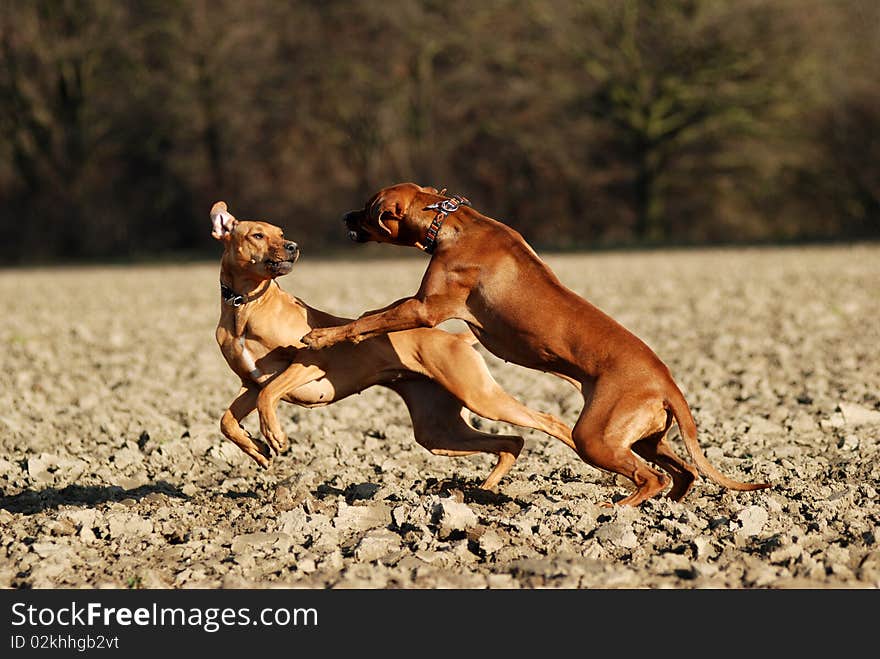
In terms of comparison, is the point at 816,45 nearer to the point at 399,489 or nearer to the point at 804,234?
the point at 804,234

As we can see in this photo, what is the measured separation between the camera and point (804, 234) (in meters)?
35.0

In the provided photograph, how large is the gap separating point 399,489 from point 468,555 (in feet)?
4.31

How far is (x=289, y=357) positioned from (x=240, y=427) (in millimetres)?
463

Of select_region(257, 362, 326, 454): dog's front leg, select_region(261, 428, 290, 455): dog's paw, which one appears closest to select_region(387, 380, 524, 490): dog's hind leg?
select_region(257, 362, 326, 454): dog's front leg

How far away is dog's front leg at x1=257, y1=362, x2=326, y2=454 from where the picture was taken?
19.3 feet

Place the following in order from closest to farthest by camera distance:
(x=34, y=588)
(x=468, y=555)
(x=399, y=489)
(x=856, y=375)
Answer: (x=34, y=588) → (x=468, y=555) → (x=399, y=489) → (x=856, y=375)

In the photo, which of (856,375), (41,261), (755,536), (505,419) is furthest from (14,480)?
(41,261)

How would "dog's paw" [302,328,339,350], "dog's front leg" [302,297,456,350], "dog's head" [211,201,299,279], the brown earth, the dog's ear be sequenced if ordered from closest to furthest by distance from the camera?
the brown earth → "dog's front leg" [302,297,456,350] → "dog's paw" [302,328,339,350] → "dog's head" [211,201,299,279] → the dog's ear

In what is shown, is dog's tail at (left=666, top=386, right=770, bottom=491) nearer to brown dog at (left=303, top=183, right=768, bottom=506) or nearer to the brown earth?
brown dog at (left=303, top=183, right=768, bottom=506)

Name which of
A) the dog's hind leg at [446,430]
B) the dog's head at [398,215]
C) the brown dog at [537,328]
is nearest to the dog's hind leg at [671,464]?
the brown dog at [537,328]

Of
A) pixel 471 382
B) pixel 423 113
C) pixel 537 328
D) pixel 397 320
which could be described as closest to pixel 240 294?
pixel 397 320

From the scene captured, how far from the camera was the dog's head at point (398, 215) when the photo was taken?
596 cm

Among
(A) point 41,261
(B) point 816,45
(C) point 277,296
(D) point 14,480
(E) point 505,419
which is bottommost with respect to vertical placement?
(A) point 41,261

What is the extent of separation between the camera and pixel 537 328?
572cm
